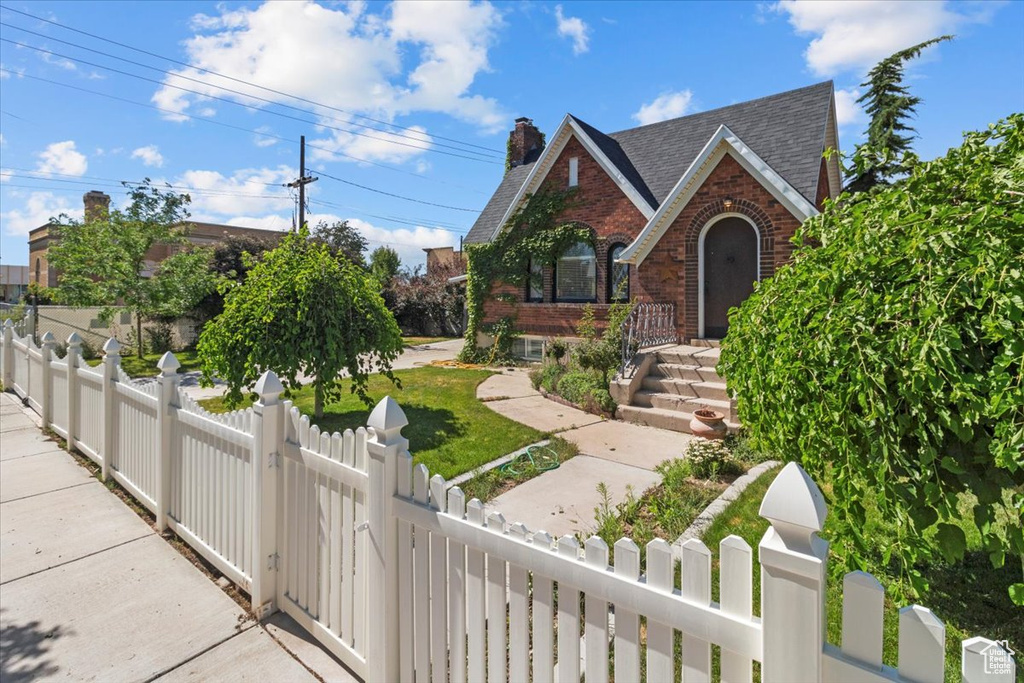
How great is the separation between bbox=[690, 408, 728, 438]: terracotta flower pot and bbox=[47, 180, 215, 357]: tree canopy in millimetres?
14059

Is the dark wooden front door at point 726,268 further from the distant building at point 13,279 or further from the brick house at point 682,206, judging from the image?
the distant building at point 13,279

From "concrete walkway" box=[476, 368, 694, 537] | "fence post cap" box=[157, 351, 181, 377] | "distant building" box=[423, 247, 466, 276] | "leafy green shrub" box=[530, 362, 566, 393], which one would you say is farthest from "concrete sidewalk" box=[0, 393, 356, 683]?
"distant building" box=[423, 247, 466, 276]

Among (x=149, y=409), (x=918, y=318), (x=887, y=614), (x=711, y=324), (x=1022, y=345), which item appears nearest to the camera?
(x=1022, y=345)

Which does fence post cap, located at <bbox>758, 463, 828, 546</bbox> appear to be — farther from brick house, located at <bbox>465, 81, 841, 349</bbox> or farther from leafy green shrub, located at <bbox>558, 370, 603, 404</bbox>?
brick house, located at <bbox>465, 81, 841, 349</bbox>

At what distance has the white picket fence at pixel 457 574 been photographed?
132cm

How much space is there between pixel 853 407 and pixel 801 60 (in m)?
14.0

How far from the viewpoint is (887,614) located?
3.20 m

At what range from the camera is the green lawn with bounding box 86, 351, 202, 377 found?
1284cm

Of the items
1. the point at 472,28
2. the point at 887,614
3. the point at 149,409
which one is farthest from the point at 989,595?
the point at 472,28

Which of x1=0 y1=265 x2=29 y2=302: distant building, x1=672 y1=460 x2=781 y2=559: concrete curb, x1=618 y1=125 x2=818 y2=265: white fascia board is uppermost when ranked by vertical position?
x1=0 y1=265 x2=29 y2=302: distant building

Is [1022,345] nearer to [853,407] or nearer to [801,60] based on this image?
[853,407]

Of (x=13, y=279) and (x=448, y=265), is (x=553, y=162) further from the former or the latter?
(x=13, y=279)

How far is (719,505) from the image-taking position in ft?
15.1

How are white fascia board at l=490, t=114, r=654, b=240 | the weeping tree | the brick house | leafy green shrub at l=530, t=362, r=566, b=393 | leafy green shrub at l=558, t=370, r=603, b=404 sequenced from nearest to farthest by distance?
leafy green shrub at l=558, t=370, r=603, b=404 → leafy green shrub at l=530, t=362, r=566, b=393 → the brick house → white fascia board at l=490, t=114, r=654, b=240 → the weeping tree
